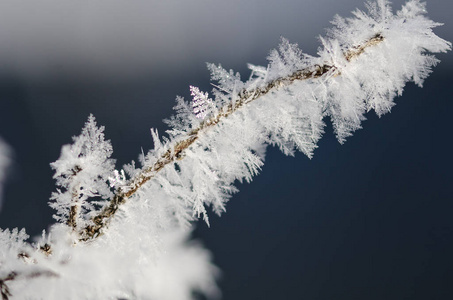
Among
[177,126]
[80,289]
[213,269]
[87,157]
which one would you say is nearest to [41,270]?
[80,289]

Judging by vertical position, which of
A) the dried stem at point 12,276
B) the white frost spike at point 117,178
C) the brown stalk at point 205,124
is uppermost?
the white frost spike at point 117,178

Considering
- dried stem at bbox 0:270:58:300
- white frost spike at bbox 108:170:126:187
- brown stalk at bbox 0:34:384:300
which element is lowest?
dried stem at bbox 0:270:58:300

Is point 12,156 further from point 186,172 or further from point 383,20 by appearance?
point 383,20

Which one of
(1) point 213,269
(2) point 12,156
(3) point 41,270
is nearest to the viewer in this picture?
(3) point 41,270

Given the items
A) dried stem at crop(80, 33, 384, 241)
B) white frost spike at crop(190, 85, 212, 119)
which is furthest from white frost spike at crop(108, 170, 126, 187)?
white frost spike at crop(190, 85, 212, 119)

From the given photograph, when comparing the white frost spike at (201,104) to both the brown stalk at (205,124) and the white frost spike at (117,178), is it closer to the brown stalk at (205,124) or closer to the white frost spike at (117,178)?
the brown stalk at (205,124)

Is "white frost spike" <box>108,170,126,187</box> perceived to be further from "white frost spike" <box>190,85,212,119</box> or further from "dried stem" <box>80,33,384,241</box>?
"white frost spike" <box>190,85,212,119</box>

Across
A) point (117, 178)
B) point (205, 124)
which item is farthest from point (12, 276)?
point (205, 124)

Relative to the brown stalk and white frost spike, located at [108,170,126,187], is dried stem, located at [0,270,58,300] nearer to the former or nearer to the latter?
the brown stalk

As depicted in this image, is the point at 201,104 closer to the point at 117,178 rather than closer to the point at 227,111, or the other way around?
the point at 227,111

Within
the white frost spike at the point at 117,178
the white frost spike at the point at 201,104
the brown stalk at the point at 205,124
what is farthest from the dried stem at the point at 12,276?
the white frost spike at the point at 201,104

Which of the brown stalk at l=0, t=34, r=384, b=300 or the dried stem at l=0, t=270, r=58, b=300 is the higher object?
the brown stalk at l=0, t=34, r=384, b=300
